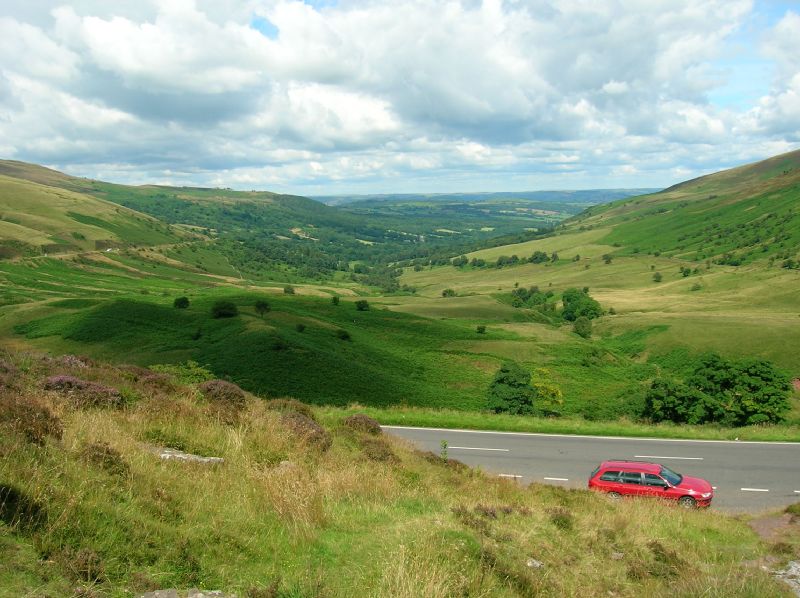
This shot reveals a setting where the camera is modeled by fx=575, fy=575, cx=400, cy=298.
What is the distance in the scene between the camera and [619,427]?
31.3m

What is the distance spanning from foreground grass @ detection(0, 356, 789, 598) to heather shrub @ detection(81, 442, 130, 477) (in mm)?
30

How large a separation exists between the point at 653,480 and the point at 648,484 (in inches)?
9.5

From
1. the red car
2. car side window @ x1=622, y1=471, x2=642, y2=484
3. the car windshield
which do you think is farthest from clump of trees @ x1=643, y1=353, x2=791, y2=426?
car side window @ x1=622, y1=471, x2=642, y2=484

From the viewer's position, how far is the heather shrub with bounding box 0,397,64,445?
326 inches

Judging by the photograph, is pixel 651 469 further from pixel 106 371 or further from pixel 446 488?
pixel 106 371

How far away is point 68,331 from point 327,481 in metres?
69.1

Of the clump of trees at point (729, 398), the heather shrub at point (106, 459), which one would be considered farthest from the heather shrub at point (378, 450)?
the clump of trees at point (729, 398)

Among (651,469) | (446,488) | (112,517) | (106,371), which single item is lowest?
(651,469)

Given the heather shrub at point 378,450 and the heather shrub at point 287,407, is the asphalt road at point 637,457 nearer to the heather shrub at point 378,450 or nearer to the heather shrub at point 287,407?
the heather shrub at point 287,407

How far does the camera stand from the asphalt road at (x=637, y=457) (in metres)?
21.8

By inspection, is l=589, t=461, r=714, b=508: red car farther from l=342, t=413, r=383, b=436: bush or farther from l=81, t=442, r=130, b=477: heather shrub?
l=81, t=442, r=130, b=477: heather shrub

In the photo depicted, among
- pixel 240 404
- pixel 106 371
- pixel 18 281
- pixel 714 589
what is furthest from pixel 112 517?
pixel 18 281

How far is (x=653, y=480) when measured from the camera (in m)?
19.2

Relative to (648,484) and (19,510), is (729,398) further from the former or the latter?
(19,510)
